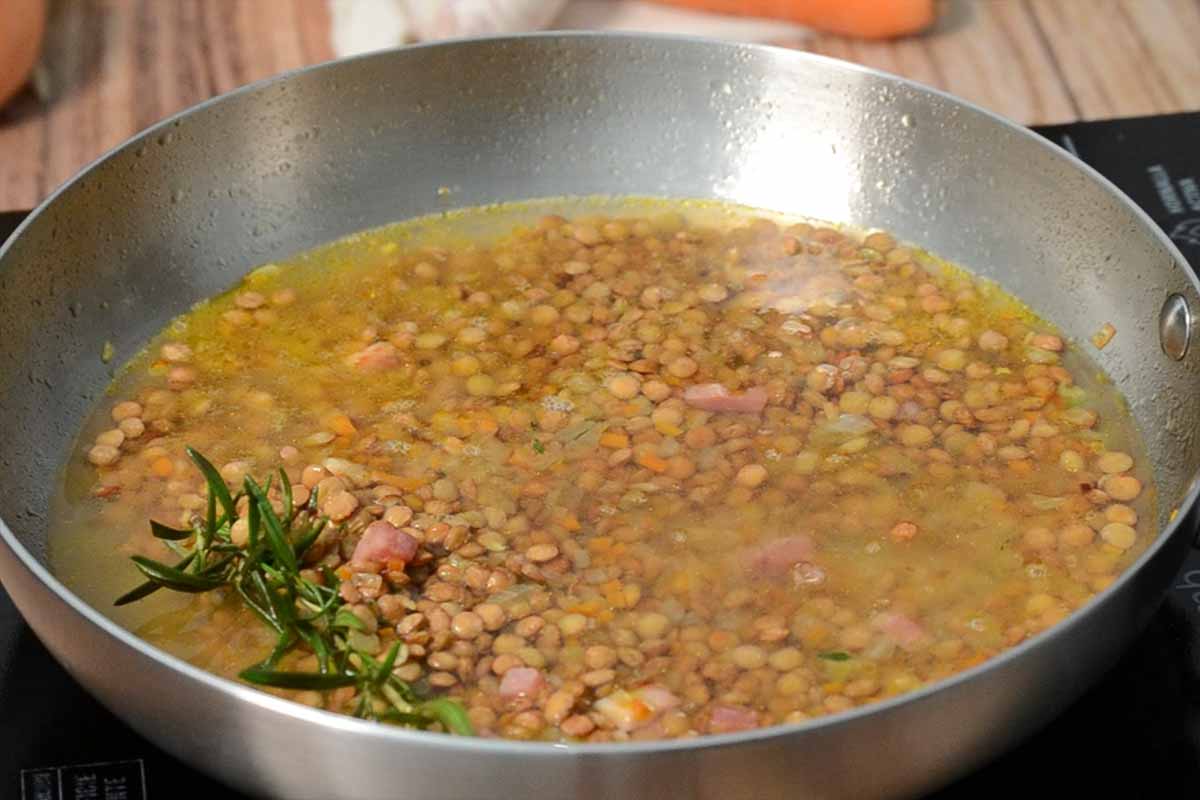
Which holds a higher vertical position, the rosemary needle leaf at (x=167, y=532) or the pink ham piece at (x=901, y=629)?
the rosemary needle leaf at (x=167, y=532)

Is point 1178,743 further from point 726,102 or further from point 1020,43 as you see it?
point 1020,43

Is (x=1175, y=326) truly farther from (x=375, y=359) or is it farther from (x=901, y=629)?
(x=375, y=359)

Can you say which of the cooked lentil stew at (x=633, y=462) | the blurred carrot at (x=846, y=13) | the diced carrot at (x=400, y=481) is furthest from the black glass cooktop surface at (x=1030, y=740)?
the blurred carrot at (x=846, y=13)

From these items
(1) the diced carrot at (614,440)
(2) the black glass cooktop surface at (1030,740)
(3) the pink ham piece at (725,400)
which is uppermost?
(1) the diced carrot at (614,440)

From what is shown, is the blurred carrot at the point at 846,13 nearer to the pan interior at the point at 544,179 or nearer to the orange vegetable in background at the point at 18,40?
the pan interior at the point at 544,179

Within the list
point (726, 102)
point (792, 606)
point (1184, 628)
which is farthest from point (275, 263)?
point (1184, 628)

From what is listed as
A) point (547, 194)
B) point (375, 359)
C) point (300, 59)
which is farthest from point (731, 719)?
point (300, 59)
